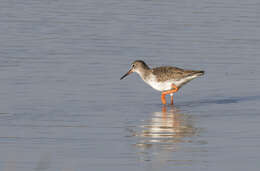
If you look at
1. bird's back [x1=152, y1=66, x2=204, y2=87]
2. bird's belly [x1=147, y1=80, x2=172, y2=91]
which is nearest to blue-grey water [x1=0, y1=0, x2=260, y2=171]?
bird's belly [x1=147, y1=80, x2=172, y2=91]

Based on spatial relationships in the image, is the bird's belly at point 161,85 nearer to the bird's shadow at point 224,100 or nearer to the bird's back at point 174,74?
the bird's back at point 174,74

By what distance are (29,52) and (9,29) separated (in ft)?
9.31

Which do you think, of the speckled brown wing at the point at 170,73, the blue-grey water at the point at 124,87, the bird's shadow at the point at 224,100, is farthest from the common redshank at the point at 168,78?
the bird's shadow at the point at 224,100

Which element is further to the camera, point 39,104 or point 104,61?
point 104,61

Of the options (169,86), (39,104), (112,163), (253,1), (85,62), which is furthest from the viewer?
(253,1)

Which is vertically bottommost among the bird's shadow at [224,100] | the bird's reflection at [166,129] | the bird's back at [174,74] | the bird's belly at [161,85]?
the bird's reflection at [166,129]

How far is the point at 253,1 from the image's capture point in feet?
90.1

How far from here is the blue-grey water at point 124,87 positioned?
11.5 metres

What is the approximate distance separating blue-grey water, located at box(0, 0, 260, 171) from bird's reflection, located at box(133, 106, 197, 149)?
2 cm

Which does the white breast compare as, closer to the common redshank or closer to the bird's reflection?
the common redshank

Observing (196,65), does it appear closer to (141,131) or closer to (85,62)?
(85,62)

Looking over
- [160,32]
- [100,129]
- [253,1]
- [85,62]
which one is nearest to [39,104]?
[100,129]

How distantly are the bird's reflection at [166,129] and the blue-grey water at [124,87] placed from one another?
0.02 m

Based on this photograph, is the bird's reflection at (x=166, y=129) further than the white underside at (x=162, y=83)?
No
